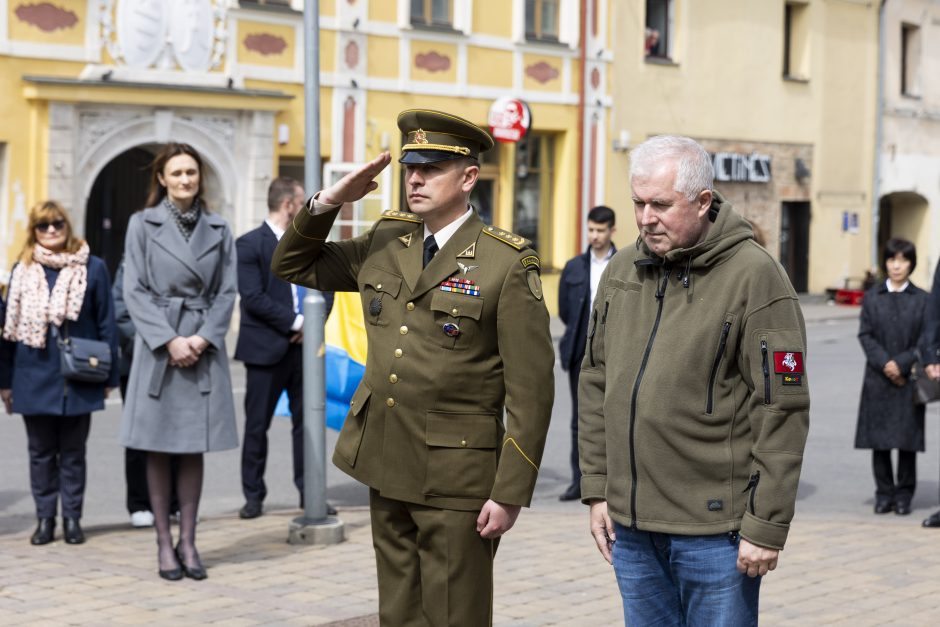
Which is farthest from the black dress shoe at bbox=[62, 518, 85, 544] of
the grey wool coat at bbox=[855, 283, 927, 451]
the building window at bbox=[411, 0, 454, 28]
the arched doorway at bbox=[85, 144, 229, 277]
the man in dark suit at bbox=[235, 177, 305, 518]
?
the building window at bbox=[411, 0, 454, 28]

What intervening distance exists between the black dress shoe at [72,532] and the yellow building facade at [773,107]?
19.7m

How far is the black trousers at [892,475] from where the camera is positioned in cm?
976

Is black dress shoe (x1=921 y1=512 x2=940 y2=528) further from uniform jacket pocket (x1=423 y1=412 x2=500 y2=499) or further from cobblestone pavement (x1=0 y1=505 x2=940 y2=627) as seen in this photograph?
uniform jacket pocket (x1=423 y1=412 x2=500 y2=499)

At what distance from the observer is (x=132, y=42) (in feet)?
64.8

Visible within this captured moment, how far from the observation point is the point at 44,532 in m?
8.02

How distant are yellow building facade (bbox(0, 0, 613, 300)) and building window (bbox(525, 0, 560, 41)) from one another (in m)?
0.04

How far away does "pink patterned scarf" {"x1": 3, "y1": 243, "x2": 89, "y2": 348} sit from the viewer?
8070 mm

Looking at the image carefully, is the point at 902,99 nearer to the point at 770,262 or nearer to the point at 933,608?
the point at 933,608

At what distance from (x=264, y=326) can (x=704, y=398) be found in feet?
17.5

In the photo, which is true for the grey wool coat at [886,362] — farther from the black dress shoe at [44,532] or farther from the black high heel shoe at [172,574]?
the black dress shoe at [44,532]

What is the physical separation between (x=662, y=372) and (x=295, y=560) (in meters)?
4.02

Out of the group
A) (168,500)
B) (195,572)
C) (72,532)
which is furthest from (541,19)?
(195,572)

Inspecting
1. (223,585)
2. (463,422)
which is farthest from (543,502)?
(463,422)

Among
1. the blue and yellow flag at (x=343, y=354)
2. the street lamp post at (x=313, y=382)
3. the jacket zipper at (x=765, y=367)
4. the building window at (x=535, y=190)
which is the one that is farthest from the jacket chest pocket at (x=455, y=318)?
the building window at (x=535, y=190)
